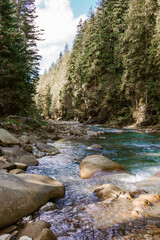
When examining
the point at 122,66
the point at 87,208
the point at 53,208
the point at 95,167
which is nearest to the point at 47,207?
the point at 53,208

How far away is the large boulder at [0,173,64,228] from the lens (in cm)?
245

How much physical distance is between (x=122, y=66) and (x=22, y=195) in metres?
26.2

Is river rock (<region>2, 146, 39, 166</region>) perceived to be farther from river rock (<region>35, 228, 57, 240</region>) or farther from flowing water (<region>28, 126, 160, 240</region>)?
river rock (<region>35, 228, 57, 240</region>)

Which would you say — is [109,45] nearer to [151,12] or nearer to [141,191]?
[151,12]

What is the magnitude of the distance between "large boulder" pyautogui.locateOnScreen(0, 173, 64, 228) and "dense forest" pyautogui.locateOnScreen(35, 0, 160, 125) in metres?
17.8

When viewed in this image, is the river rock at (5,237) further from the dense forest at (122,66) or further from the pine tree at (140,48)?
the pine tree at (140,48)

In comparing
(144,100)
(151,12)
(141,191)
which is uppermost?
(151,12)

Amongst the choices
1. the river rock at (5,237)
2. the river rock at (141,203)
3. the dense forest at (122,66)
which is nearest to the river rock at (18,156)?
the river rock at (5,237)

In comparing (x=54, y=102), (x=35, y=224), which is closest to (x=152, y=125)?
(x=35, y=224)

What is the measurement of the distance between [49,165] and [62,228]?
3.50 meters

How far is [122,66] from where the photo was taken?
25.8 m

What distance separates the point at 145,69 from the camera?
20.6m

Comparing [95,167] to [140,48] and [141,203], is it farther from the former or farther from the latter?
[140,48]

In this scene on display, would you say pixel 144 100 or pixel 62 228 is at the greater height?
pixel 144 100
